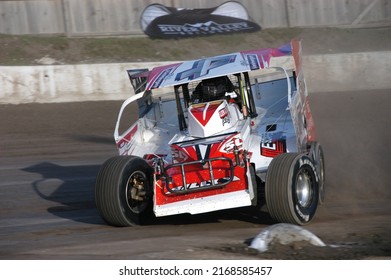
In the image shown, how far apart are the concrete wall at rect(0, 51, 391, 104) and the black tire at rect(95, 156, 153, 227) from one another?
1022 centimetres

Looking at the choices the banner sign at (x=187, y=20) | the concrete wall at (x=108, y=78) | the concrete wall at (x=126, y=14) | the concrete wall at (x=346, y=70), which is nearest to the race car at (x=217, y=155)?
the concrete wall at (x=108, y=78)

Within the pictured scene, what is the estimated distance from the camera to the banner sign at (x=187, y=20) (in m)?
22.9

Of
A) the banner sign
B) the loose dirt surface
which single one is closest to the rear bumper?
the loose dirt surface

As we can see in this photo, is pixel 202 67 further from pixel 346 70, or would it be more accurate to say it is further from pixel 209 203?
pixel 346 70

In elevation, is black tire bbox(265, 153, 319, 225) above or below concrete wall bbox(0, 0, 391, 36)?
below

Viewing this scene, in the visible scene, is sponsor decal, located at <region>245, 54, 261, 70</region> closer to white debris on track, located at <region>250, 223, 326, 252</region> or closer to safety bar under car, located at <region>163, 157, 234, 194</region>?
safety bar under car, located at <region>163, 157, 234, 194</region>

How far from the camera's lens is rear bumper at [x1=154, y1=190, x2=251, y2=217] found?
852cm

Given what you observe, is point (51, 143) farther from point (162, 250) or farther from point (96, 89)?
point (162, 250)

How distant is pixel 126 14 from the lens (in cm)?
2312

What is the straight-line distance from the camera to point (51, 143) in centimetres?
1606

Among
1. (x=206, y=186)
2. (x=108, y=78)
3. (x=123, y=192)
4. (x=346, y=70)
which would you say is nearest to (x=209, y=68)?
(x=206, y=186)

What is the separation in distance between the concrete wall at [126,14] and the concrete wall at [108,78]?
11.9ft

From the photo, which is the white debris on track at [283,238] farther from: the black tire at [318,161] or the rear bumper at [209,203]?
the black tire at [318,161]

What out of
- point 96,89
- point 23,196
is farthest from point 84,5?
point 23,196
